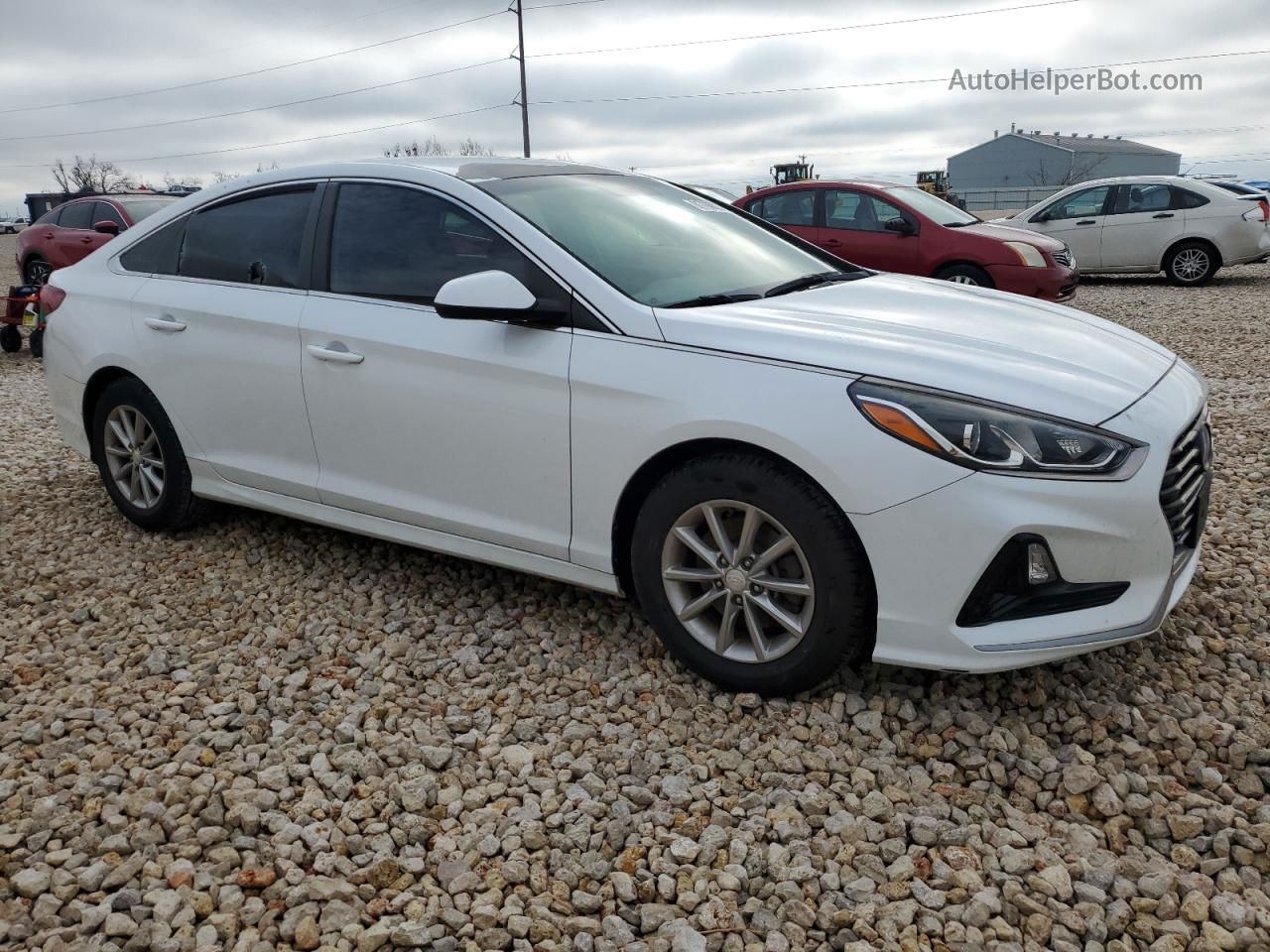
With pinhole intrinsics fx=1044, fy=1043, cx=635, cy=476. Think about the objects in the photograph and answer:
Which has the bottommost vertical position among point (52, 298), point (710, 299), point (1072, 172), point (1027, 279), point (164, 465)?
point (164, 465)

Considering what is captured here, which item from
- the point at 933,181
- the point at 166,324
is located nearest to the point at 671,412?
the point at 166,324

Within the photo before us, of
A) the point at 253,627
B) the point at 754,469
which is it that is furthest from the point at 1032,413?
the point at 253,627

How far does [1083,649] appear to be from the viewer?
2756 mm

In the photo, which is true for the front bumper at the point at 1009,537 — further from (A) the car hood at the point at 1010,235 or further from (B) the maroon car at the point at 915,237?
(A) the car hood at the point at 1010,235

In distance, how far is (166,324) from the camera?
436 centimetres

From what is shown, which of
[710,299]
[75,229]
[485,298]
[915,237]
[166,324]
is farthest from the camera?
[75,229]

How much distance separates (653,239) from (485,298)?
2.57 feet

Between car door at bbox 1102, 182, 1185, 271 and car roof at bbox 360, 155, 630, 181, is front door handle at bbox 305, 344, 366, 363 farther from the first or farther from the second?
car door at bbox 1102, 182, 1185, 271

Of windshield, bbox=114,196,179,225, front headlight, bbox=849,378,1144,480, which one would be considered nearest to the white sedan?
front headlight, bbox=849,378,1144,480

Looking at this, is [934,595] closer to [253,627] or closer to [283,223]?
[253,627]

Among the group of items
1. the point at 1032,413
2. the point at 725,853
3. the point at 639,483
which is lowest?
the point at 725,853

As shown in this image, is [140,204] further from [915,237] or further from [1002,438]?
[1002,438]

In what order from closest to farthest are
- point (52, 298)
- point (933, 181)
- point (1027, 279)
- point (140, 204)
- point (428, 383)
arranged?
point (428, 383)
point (52, 298)
point (1027, 279)
point (140, 204)
point (933, 181)

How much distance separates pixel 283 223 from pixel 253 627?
5.22 feet
